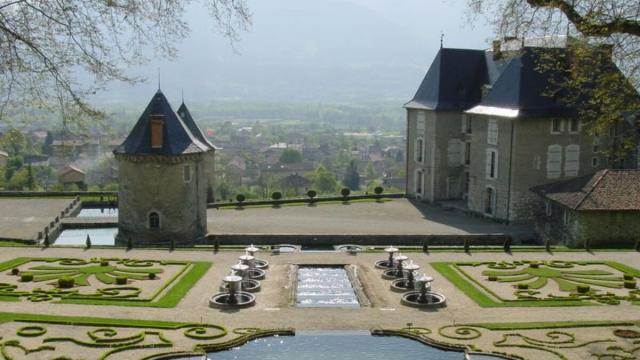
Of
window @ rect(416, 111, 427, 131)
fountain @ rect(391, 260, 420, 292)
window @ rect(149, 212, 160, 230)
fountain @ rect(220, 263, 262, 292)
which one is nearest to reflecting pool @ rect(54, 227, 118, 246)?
window @ rect(149, 212, 160, 230)

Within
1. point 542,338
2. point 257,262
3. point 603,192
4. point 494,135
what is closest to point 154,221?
point 257,262

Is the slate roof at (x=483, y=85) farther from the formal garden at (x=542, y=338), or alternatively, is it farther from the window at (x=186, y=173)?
the formal garden at (x=542, y=338)

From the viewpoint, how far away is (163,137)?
119 feet

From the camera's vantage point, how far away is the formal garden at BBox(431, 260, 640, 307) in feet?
82.6

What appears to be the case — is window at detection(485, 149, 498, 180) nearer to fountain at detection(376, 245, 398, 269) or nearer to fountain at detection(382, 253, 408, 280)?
fountain at detection(376, 245, 398, 269)

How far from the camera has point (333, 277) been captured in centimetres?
2891

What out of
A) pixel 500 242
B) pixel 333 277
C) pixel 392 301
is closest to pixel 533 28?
pixel 392 301

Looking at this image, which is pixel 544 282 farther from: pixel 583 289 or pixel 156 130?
pixel 156 130

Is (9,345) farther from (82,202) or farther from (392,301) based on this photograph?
(82,202)

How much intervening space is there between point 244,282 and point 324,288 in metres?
3.14

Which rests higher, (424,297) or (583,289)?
(583,289)

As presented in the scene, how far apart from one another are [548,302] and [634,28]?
419 inches

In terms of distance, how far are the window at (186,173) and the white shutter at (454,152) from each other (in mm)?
20601

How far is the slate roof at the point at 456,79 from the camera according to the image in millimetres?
49281
